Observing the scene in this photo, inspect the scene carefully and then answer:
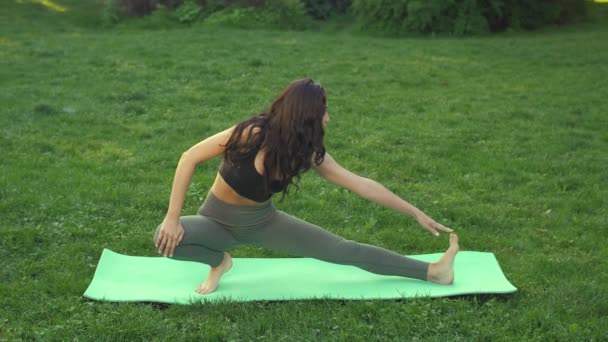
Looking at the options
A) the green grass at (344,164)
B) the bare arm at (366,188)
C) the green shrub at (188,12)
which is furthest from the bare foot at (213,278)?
the green shrub at (188,12)

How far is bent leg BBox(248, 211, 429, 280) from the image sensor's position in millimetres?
4281

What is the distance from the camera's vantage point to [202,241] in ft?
13.6

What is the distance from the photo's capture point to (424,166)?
706 centimetres

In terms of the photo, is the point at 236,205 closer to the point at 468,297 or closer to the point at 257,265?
the point at 257,265

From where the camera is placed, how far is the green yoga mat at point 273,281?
4.23 metres

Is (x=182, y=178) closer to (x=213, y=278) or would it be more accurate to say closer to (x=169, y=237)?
(x=169, y=237)

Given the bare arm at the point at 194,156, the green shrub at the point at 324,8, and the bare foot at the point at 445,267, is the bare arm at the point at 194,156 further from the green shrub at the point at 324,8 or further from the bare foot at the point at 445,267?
the green shrub at the point at 324,8

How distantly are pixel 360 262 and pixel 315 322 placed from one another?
22.8 inches

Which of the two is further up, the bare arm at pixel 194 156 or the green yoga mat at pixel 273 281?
the bare arm at pixel 194 156

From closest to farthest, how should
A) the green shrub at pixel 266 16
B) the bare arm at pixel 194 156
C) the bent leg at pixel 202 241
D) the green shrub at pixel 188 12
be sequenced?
the bare arm at pixel 194 156
the bent leg at pixel 202 241
the green shrub at pixel 266 16
the green shrub at pixel 188 12

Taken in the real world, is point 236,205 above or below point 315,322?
above

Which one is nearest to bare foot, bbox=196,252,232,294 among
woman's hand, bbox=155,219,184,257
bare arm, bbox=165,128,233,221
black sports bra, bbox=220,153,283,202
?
woman's hand, bbox=155,219,184,257

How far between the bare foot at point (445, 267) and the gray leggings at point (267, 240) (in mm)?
50

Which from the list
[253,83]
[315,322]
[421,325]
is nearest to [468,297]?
[421,325]
